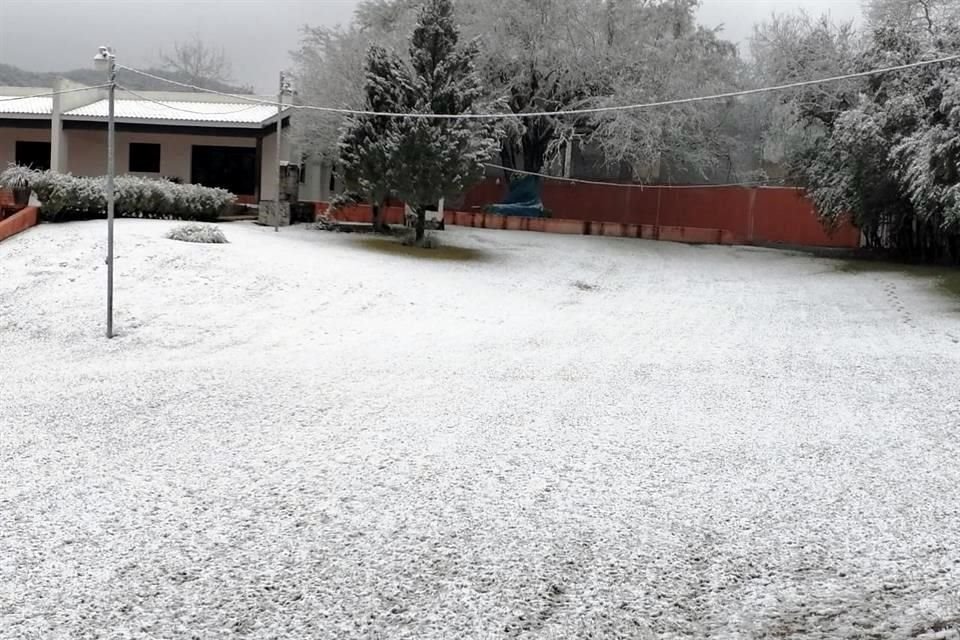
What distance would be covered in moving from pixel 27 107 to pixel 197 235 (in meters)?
12.9

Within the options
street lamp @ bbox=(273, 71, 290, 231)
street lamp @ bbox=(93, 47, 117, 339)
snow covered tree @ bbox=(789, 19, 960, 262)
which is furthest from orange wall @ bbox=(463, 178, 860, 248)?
street lamp @ bbox=(93, 47, 117, 339)

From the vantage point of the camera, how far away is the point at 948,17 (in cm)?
1733

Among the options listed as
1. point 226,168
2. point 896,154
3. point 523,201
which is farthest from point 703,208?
point 226,168

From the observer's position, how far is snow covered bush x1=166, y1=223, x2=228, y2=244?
1700 cm

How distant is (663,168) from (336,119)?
13385mm

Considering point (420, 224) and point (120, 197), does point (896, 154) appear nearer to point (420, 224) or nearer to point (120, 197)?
point (420, 224)

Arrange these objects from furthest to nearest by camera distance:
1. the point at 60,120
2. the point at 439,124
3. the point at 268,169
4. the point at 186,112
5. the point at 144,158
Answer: the point at 144,158 < the point at 268,169 < the point at 186,112 < the point at 60,120 < the point at 439,124

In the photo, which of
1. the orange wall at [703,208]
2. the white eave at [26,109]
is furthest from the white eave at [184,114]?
the orange wall at [703,208]

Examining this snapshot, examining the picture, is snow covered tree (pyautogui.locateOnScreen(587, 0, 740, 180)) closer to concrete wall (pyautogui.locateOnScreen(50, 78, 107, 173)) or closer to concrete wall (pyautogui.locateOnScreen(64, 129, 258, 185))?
concrete wall (pyautogui.locateOnScreen(64, 129, 258, 185))

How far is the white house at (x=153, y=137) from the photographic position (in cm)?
2520

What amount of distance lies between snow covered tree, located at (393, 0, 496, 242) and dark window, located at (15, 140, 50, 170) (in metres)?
14.2

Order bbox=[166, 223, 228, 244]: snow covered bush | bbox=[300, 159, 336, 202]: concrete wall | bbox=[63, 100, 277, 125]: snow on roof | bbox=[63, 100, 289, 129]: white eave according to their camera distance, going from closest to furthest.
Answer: bbox=[166, 223, 228, 244]: snow covered bush
bbox=[63, 100, 289, 129]: white eave
bbox=[63, 100, 277, 125]: snow on roof
bbox=[300, 159, 336, 202]: concrete wall

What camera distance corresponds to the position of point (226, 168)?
28.5 metres

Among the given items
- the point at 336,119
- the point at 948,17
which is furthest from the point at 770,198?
the point at 336,119
